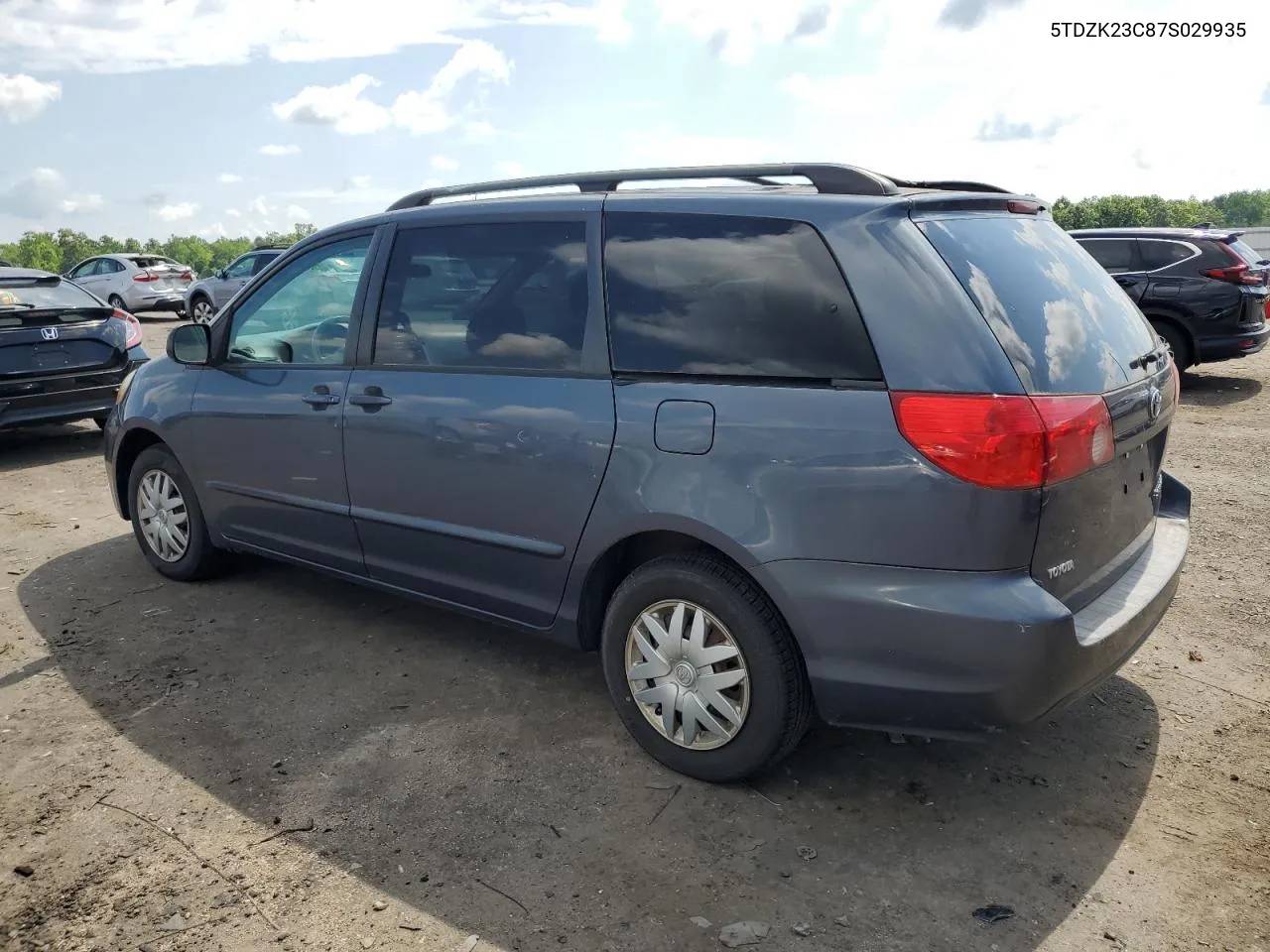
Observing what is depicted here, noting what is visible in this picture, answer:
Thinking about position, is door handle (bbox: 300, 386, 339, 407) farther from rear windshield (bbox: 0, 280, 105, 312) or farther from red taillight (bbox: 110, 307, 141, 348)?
red taillight (bbox: 110, 307, 141, 348)

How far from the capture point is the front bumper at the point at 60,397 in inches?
312

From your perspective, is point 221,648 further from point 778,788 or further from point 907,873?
point 907,873

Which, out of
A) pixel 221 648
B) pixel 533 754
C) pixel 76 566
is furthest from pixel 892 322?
pixel 76 566

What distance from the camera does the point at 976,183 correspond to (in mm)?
3531

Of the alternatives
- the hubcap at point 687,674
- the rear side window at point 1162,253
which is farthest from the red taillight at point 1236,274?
the hubcap at point 687,674

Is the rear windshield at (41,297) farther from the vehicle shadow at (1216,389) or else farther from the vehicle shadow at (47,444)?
the vehicle shadow at (1216,389)

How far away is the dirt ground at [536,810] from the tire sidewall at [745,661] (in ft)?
0.35

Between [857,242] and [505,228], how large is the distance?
1436 mm

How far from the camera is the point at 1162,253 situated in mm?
11141

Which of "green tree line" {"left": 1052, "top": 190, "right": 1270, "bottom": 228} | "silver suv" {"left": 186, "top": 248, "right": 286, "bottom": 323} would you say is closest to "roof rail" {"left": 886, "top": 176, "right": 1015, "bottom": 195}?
"silver suv" {"left": 186, "top": 248, "right": 286, "bottom": 323}

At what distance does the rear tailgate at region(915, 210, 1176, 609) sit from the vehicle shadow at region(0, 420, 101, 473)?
7794 millimetres

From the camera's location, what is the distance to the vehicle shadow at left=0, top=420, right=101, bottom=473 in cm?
845

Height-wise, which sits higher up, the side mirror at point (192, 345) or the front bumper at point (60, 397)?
the side mirror at point (192, 345)

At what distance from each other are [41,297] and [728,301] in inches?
297
